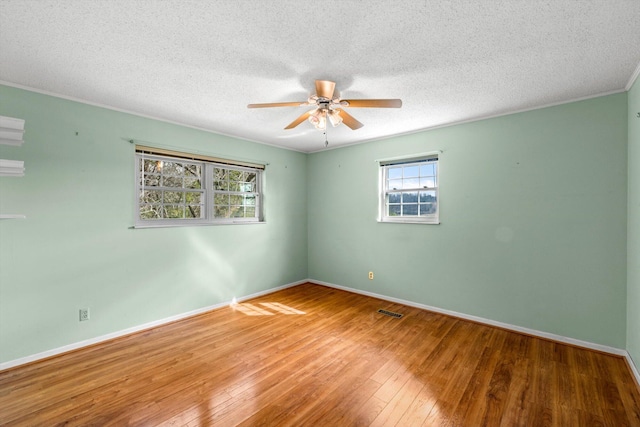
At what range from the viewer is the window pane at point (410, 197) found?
402 centimetres

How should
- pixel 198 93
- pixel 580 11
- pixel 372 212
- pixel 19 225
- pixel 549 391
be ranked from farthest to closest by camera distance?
pixel 372 212
pixel 198 93
pixel 19 225
pixel 549 391
pixel 580 11

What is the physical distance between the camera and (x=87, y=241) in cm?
282

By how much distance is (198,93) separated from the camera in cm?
263

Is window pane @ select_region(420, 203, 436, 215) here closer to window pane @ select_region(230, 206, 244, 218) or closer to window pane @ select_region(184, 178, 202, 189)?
window pane @ select_region(230, 206, 244, 218)

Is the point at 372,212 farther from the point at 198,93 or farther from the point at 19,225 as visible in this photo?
the point at 19,225

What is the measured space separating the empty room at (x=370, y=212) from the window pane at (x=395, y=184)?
4 cm

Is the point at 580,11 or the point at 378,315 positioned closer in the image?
the point at 580,11

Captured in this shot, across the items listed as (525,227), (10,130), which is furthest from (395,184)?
(10,130)

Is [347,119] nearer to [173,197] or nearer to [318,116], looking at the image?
[318,116]

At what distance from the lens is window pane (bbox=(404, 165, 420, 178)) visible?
4.00 meters

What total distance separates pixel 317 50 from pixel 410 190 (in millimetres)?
2686

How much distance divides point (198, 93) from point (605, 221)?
13.6 feet

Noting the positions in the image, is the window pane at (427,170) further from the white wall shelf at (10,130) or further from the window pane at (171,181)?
the white wall shelf at (10,130)

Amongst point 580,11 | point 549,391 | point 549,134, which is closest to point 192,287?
point 549,391
